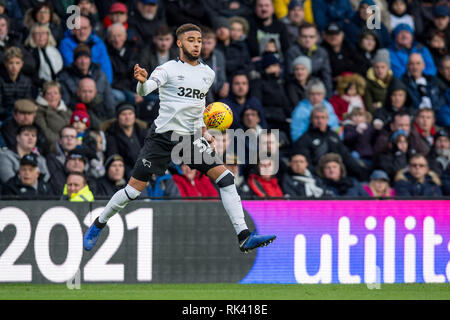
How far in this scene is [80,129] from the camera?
1550 cm

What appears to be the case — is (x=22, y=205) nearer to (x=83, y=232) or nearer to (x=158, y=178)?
(x=83, y=232)

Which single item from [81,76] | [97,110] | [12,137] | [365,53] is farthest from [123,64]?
[365,53]

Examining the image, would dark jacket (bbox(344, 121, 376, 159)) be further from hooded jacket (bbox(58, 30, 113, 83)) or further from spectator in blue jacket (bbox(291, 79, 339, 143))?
hooded jacket (bbox(58, 30, 113, 83))

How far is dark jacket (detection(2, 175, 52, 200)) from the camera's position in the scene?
14.2m

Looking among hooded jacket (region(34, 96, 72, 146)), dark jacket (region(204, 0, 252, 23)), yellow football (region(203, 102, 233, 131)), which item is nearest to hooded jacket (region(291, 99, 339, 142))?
dark jacket (region(204, 0, 252, 23))

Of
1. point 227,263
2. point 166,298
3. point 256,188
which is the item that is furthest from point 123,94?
point 166,298

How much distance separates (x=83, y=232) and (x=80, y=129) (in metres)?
2.68

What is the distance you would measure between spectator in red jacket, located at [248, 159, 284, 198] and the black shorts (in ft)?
13.5

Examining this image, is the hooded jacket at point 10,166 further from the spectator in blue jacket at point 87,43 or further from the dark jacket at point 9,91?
the spectator in blue jacket at point 87,43

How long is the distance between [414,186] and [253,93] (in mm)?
3176

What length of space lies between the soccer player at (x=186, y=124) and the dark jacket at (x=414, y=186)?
18.7 feet

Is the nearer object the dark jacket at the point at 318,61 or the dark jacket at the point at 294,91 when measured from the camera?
the dark jacket at the point at 294,91

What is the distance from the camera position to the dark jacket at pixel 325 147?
1656 cm

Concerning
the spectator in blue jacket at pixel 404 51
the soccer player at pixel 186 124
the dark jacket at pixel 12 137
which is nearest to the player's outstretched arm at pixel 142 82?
the soccer player at pixel 186 124
